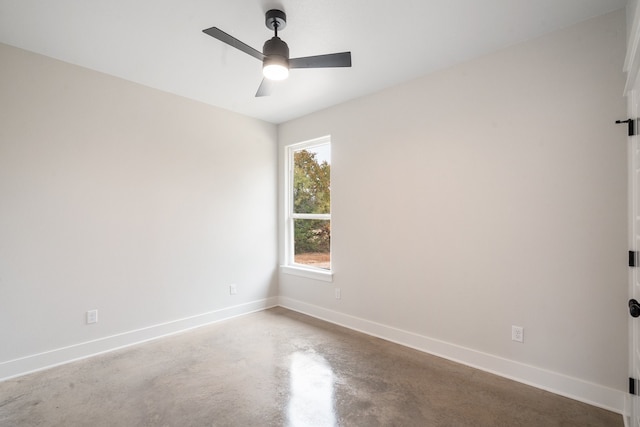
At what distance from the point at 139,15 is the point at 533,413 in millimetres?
3770

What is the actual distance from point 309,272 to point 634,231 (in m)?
3.09

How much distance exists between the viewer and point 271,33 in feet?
7.57

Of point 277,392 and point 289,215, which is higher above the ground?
point 289,215

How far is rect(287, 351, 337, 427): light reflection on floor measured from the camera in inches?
76.5

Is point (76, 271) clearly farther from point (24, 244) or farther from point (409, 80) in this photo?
point (409, 80)

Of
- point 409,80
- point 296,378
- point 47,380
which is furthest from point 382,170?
point 47,380

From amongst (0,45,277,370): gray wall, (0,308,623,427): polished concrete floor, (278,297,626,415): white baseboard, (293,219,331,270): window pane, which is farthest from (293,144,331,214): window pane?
(0,308,623,427): polished concrete floor

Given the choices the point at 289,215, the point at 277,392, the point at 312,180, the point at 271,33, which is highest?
the point at 271,33

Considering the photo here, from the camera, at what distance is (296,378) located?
243 cm

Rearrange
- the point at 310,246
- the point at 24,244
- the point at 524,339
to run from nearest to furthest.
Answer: the point at 524,339, the point at 24,244, the point at 310,246

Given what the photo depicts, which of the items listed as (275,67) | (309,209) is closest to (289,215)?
(309,209)

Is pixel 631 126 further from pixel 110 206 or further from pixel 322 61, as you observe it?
pixel 110 206

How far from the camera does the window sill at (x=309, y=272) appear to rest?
151 inches

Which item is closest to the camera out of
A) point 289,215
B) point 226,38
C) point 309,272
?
point 226,38
